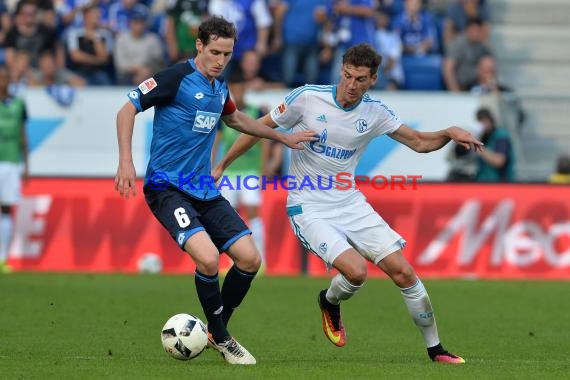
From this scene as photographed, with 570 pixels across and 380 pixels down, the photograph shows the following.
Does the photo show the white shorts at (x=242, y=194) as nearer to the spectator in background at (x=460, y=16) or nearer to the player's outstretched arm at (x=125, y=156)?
the spectator in background at (x=460, y=16)

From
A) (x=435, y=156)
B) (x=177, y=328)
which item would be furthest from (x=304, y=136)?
(x=435, y=156)

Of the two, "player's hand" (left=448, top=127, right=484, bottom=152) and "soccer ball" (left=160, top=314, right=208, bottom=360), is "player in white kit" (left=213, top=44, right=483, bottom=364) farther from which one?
"soccer ball" (left=160, top=314, right=208, bottom=360)

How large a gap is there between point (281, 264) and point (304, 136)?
324 inches

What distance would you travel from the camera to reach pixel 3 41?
19.8 meters

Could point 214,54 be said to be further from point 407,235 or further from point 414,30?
point 414,30

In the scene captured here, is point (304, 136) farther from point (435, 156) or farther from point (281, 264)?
point (435, 156)

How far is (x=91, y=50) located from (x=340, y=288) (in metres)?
11.1

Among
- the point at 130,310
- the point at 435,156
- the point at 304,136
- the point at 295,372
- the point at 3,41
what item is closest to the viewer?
the point at 295,372

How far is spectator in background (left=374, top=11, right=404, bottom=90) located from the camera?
64.4ft

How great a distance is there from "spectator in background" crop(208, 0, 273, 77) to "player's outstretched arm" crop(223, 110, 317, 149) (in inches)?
388

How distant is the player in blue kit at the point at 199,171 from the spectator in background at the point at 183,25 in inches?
410

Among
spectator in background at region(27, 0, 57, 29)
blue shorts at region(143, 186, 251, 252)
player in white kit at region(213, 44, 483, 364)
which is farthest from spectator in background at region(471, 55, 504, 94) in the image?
blue shorts at region(143, 186, 251, 252)

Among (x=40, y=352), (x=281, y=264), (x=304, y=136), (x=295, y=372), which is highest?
(x=304, y=136)

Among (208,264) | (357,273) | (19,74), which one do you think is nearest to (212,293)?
(208,264)
